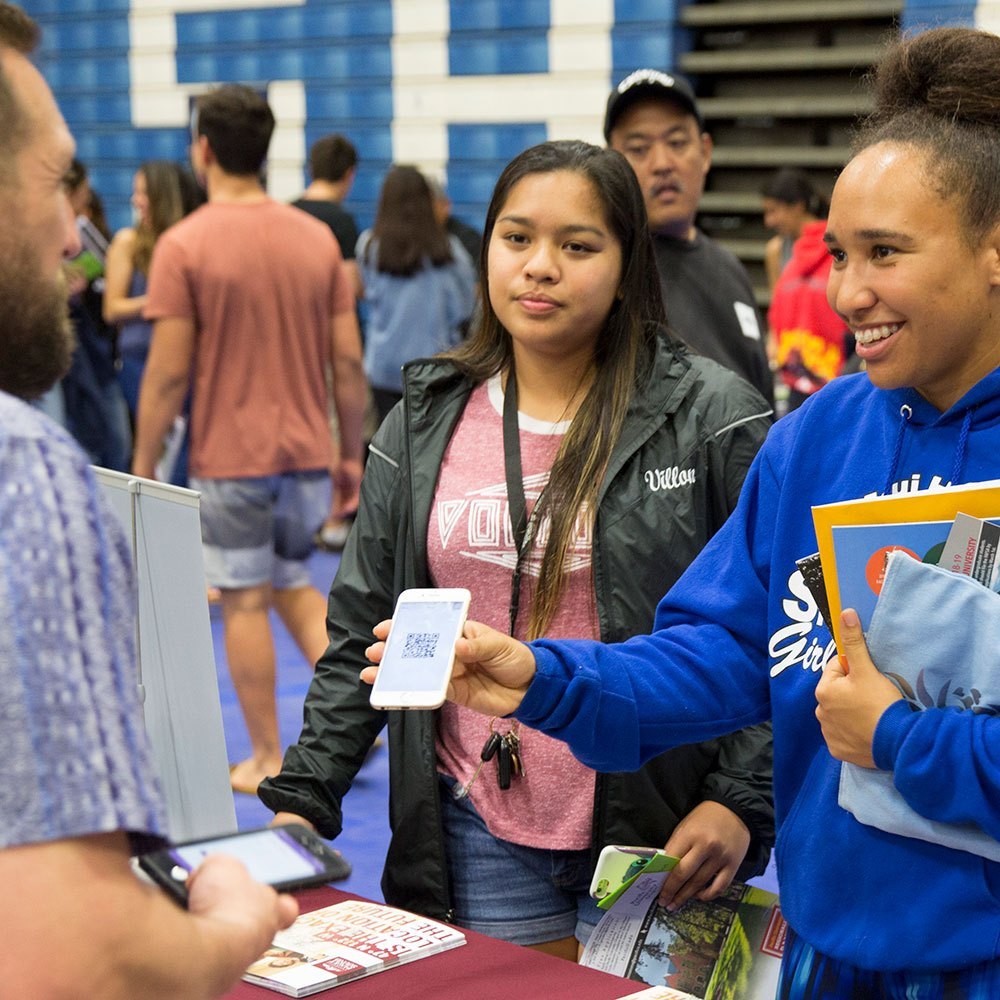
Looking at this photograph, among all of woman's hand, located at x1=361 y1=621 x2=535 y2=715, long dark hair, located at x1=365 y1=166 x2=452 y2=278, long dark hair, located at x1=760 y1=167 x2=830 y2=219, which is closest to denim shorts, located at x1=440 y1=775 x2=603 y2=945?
woman's hand, located at x1=361 y1=621 x2=535 y2=715

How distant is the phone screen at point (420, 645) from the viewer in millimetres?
1453

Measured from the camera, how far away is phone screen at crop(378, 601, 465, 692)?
1453 millimetres

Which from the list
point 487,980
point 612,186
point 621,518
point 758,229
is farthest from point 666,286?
point 758,229

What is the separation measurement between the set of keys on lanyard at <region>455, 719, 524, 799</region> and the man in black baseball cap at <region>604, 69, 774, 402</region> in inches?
56.1

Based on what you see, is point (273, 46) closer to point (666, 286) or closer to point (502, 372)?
point (666, 286)

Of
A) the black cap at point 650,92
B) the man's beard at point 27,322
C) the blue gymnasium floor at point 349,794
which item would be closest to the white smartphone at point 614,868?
the man's beard at point 27,322

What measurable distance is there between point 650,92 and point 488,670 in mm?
1945

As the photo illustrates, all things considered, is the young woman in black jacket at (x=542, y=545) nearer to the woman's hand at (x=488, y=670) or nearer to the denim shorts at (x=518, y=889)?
the denim shorts at (x=518, y=889)

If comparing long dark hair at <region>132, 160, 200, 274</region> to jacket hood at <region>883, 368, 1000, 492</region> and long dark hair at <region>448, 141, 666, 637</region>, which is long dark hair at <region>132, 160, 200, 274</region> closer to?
long dark hair at <region>448, 141, 666, 637</region>

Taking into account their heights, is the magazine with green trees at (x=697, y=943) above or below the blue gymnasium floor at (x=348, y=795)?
above

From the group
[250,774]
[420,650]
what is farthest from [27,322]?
[250,774]

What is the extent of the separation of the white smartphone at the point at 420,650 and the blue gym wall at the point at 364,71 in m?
7.79

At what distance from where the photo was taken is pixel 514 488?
1.98m

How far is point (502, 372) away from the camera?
6.99 feet
